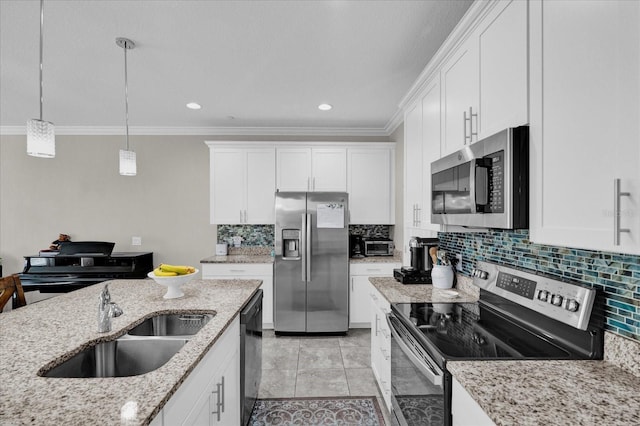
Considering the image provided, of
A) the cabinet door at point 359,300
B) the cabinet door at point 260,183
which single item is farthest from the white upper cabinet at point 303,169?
the cabinet door at point 359,300

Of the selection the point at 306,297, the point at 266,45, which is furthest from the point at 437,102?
the point at 306,297

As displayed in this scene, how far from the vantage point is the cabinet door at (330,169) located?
13.2 feet

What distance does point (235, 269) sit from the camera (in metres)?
3.73

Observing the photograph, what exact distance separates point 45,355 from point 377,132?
4.02 meters

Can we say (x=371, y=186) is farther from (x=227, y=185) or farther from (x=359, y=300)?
(x=227, y=185)

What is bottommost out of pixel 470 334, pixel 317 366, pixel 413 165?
pixel 317 366

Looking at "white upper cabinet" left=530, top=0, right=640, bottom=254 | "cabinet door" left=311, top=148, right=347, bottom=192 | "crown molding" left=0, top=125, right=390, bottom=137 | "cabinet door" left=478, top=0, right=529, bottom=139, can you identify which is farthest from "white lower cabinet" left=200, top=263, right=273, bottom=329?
"white upper cabinet" left=530, top=0, right=640, bottom=254

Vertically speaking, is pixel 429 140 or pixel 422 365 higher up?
pixel 429 140

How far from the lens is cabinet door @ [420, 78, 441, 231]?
6.44 ft

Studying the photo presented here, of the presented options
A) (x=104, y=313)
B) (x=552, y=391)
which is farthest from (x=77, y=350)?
(x=552, y=391)

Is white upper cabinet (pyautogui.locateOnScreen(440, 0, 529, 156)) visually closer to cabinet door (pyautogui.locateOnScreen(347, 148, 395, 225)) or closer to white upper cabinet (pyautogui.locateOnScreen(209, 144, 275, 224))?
cabinet door (pyautogui.locateOnScreen(347, 148, 395, 225))

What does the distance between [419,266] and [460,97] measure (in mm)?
1340

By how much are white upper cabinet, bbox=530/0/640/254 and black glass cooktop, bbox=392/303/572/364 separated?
48 centimetres

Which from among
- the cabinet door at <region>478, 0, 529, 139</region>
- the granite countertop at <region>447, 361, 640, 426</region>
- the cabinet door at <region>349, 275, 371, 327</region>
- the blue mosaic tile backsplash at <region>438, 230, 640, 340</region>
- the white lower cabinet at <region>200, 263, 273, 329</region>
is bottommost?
the cabinet door at <region>349, 275, 371, 327</region>
